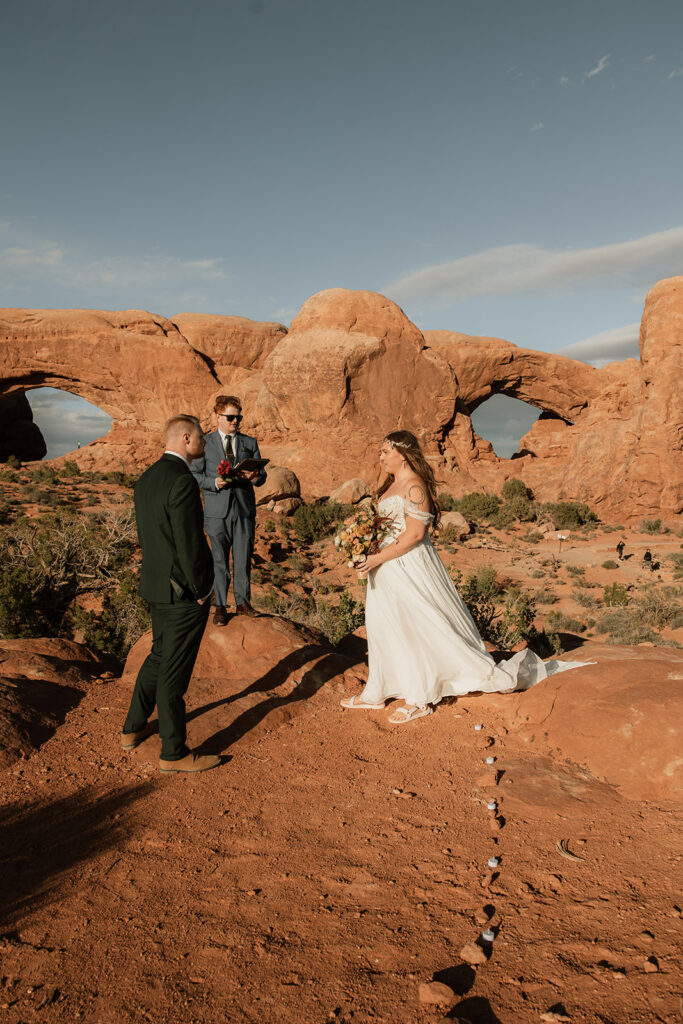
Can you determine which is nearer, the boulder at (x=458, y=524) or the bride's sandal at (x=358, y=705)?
the bride's sandal at (x=358, y=705)

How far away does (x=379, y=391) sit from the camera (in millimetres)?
21766

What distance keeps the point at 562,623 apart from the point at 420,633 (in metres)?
7.26

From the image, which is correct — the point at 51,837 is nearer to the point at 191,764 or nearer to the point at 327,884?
the point at 191,764

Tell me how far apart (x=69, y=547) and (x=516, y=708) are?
7178 millimetres

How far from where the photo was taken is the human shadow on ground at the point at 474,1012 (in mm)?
1678

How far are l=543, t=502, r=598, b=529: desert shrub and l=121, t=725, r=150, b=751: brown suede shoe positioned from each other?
721 inches

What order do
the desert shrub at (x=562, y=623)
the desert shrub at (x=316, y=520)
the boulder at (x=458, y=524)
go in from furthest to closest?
1. the boulder at (x=458, y=524)
2. the desert shrub at (x=316, y=520)
3. the desert shrub at (x=562, y=623)

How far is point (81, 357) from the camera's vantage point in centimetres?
2364

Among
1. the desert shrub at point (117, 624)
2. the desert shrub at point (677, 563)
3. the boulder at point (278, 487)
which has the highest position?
the boulder at point (278, 487)

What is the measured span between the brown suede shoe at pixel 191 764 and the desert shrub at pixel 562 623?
8.04 m

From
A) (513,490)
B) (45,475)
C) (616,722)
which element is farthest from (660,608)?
(45,475)

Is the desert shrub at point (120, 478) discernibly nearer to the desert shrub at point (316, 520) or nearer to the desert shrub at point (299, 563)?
the desert shrub at point (316, 520)

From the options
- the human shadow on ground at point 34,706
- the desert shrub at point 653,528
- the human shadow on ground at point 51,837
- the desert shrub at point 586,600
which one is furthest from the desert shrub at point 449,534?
the human shadow on ground at point 51,837

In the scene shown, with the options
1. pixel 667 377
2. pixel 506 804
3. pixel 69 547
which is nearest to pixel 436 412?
pixel 667 377
